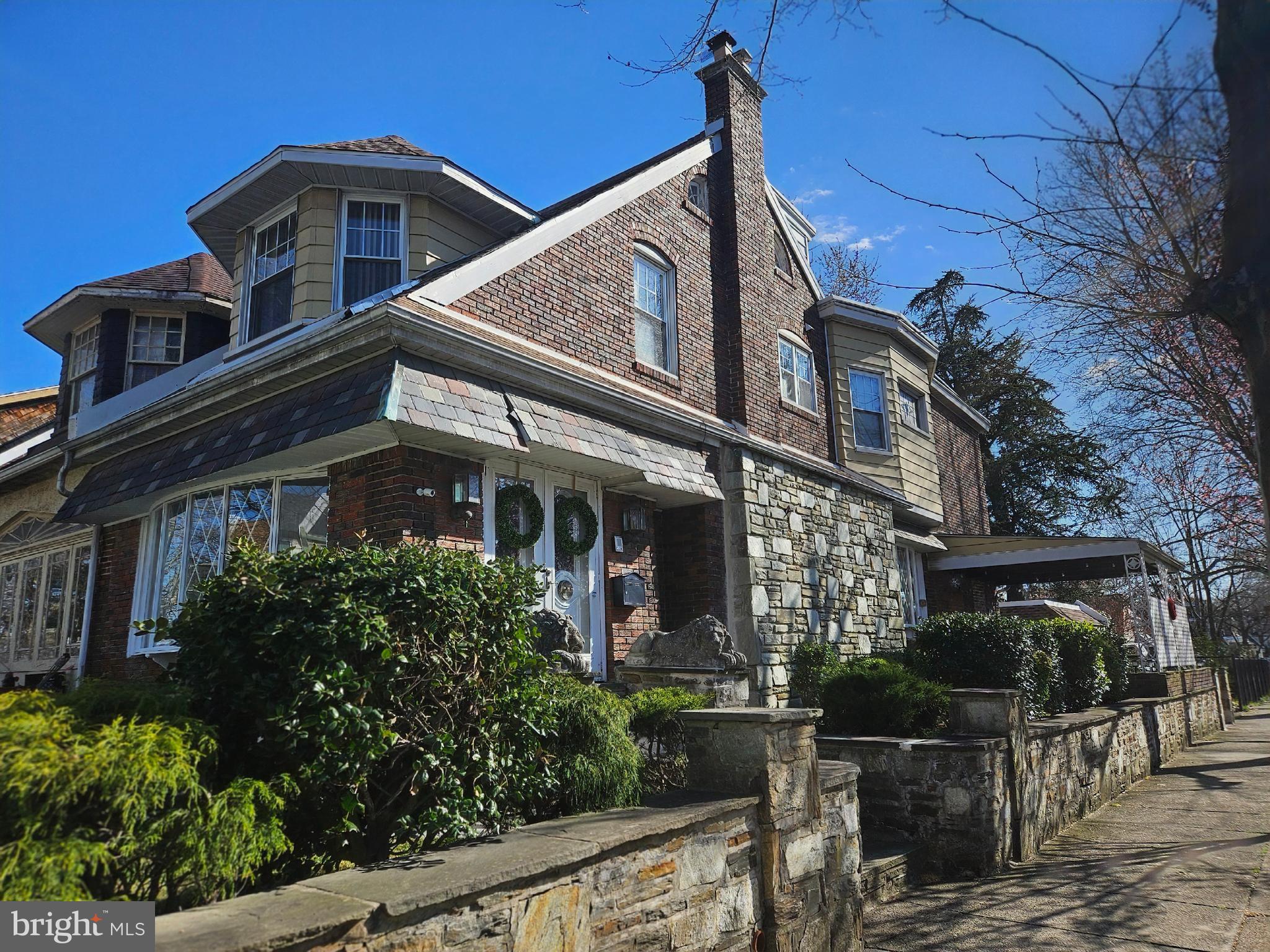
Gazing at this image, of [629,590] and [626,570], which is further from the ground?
[626,570]

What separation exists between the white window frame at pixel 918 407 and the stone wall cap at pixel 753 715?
12649 millimetres

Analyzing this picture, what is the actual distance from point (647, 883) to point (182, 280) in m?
13.1

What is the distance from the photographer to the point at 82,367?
13578mm

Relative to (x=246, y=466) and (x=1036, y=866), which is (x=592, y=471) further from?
(x=1036, y=866)

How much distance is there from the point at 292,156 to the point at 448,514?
16.1 ft

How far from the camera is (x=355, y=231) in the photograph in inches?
395

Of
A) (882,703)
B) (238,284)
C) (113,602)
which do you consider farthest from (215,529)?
(882,703)

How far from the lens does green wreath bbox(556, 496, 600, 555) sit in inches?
349

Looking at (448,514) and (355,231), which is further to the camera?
(355,231)

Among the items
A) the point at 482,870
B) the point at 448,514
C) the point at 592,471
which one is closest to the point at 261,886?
the point at 482,870

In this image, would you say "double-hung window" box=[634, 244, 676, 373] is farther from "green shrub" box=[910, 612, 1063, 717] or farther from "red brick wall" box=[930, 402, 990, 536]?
"red brick wall" box=[930, 402, 990, 536]

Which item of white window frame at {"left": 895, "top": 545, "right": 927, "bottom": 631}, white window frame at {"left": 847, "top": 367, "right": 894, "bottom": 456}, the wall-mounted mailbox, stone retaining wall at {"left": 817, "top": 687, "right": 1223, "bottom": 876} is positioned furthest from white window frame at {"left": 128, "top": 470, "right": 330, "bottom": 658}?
white window frame at {"left": 895, "top": 545, "right": 927, "bottom": 631}

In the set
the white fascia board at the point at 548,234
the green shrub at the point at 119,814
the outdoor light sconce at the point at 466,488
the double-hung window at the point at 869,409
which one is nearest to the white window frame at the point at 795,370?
the double-hung window at the point at 869,409

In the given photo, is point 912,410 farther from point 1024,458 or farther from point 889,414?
point 1024,458
